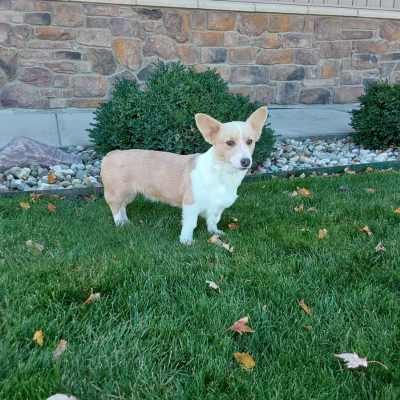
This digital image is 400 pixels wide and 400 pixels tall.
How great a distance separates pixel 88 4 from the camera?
734 cm

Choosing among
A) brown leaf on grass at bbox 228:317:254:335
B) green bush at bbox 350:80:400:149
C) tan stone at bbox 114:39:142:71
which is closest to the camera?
brown leaf on grass at bbox 228:317:254:335

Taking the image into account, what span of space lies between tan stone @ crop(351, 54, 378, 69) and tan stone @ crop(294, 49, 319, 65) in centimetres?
98

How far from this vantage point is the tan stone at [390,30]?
9.11 meters

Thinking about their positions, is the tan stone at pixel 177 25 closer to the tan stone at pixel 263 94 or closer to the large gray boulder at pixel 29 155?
the tan stone at pixel 263 94

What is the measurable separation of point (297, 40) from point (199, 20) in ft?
7.47

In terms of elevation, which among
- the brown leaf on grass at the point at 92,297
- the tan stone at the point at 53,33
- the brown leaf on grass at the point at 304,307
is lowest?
the brown leaf on grass at the point at 304,307

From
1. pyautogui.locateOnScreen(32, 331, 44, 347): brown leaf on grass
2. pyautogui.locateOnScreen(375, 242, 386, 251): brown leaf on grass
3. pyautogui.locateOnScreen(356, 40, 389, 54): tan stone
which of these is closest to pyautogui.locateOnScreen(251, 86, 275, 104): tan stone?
pyautogui.locateOnScreen(356, 40, 389, 54): tan stone

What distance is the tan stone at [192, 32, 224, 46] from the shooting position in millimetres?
8023

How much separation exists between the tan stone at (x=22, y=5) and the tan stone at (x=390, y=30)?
7.51 metres

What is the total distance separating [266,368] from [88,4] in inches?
293

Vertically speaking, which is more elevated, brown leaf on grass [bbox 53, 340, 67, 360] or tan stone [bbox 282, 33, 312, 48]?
tan stone [bbox 282, 33, 312, 48]

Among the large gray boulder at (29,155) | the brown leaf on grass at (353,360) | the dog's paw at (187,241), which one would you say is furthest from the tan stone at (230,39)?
the brown leaf on grass at (353,360)

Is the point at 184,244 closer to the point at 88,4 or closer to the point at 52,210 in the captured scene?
the point at 52,210

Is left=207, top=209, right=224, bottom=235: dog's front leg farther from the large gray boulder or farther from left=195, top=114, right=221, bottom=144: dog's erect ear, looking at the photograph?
the large gray boulder
